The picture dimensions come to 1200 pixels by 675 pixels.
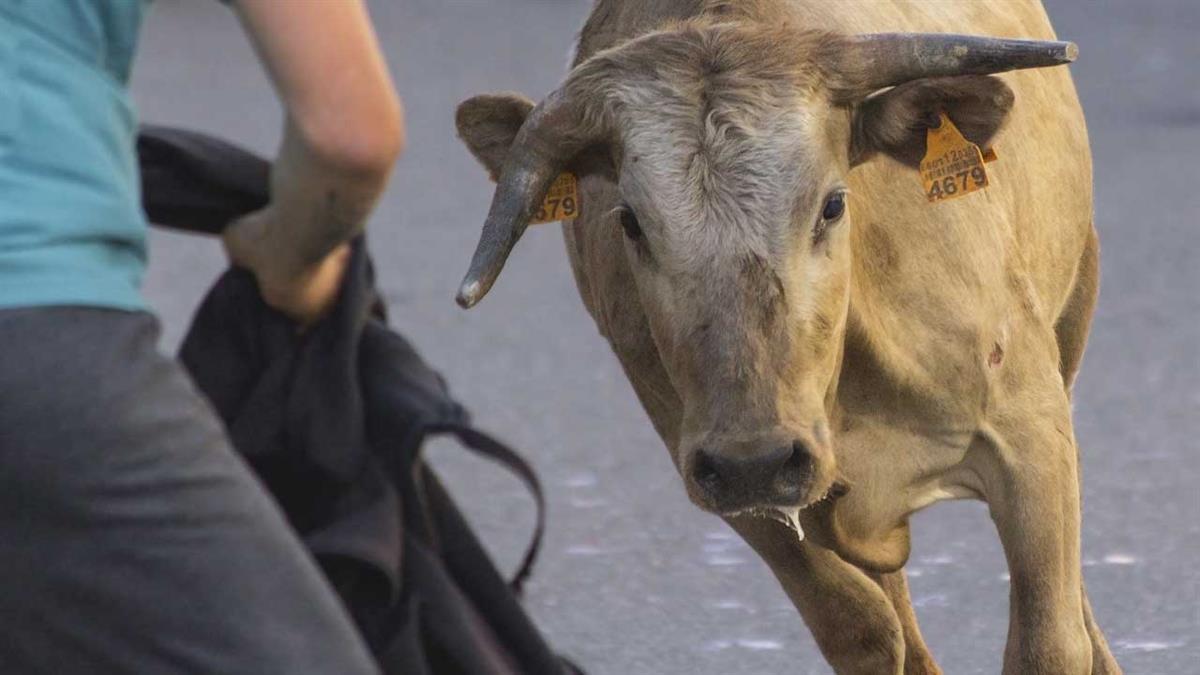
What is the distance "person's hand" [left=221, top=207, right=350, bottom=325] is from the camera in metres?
2.97

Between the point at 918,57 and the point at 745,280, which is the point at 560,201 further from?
the point at 918,57

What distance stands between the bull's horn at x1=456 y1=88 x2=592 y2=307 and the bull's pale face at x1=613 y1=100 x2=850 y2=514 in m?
0.12

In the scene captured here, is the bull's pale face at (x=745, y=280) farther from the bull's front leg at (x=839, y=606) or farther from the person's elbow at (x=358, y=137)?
the person's elbow at (x=358, y=137)

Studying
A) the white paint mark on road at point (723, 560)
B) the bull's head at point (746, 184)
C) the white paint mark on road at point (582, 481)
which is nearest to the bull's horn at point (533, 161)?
the bull's head at point (746, 184)

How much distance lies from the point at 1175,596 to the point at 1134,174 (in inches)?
243

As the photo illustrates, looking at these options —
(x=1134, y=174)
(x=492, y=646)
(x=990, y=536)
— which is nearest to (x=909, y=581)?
(x=990, y=536)

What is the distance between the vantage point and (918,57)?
4.26 m

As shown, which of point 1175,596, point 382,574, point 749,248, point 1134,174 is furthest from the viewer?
point 1134,174

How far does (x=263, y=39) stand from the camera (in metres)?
2.58

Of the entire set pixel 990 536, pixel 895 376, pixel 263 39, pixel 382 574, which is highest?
pixel 263 39

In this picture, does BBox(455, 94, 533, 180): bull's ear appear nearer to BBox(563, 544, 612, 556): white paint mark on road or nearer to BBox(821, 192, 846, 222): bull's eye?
BBox(821, 192, 846, 222): bull's eye

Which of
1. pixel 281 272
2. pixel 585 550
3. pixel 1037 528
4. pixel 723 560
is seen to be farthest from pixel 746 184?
pixel 585 550

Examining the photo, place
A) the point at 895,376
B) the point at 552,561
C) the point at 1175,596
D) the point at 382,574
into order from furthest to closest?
the point at 552,561 < the point at 1175,596 < the point at 895,376 < the point at 382,574

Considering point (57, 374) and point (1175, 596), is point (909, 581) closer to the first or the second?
point (1175, 596)
